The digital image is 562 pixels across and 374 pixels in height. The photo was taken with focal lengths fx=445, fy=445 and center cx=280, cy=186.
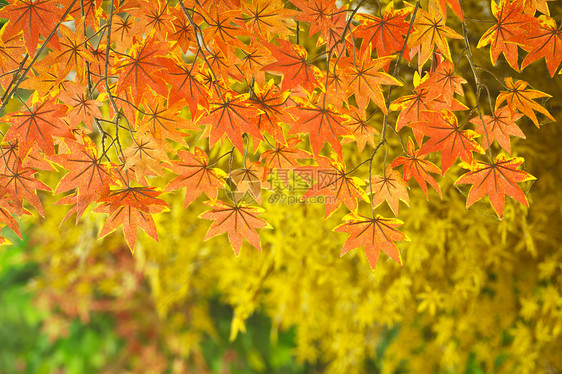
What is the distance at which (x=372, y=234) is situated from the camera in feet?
1.59

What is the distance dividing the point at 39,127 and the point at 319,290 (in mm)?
1108

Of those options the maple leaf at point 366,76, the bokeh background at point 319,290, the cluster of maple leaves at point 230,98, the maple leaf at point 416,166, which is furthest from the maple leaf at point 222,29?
the bokeh background at point 319,290

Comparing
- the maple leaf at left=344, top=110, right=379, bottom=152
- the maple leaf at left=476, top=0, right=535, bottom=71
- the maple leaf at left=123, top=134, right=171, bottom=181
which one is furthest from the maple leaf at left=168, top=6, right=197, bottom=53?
the maple leaf at left=476, top=0, right=535, bottom=71

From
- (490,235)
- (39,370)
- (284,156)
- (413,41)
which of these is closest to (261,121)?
(284,156)

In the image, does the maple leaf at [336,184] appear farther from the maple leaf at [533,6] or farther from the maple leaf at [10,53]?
the maple leaf at [10,53]

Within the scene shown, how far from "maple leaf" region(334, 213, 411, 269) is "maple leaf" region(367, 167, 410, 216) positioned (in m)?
0.06

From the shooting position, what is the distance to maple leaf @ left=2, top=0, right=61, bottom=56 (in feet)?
1.34

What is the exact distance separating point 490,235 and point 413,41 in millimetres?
818

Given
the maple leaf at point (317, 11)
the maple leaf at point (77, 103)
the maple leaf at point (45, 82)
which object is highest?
the maple leaf at point (317, 11)

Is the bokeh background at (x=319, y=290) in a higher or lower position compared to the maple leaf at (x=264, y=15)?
lower

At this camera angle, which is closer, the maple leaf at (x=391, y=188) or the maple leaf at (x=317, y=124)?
the maple leaf at (x=317, y=124)

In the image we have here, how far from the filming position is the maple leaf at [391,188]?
1.75ft

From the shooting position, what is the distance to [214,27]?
45 cm

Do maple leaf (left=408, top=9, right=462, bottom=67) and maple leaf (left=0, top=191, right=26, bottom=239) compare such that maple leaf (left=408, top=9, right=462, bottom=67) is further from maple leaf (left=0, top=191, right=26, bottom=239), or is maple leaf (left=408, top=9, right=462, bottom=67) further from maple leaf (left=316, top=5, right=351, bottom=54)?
maple leaf (left=0, top=191, right=26, bottom=239)
